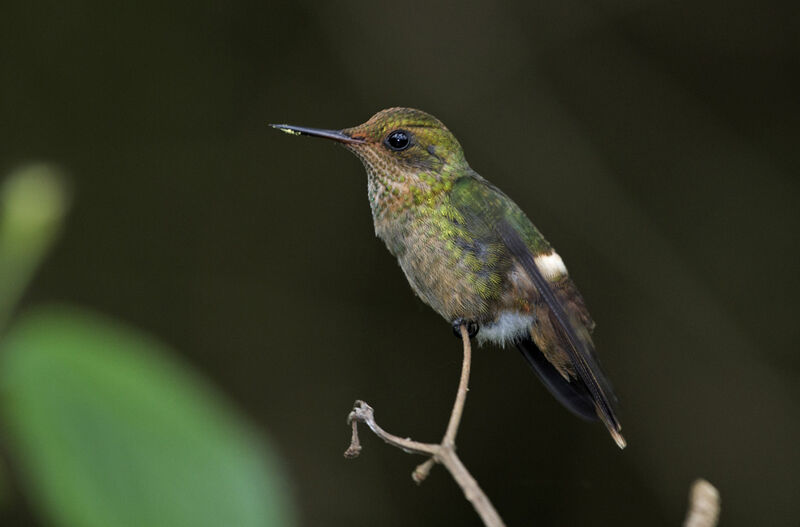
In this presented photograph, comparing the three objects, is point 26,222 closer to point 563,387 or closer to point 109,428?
point 109,428

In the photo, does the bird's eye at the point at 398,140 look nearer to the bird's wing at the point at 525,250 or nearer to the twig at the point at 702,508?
the bird's wing at the point at 525,250

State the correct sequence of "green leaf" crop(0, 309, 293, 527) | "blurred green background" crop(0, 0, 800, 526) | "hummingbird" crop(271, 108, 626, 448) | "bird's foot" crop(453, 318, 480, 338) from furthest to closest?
1. "blurred green background" crop(0, 0, 800, 526)
2. "bird's foot" crop(453, 318, 480, 338)
3. "hummingbird" crop(271, 108, 626, 448)
4. "green leaf" crop(0, 309, 293, 527)

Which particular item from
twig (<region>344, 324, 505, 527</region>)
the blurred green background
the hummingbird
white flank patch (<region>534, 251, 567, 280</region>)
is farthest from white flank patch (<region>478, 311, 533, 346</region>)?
the blurred green background

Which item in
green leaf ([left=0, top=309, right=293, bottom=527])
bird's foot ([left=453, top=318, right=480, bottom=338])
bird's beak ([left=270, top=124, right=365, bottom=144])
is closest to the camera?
green leaf ([left=0, top=309, right=293, bottom=527])

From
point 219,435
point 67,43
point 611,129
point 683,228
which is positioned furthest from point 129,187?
point 219,435

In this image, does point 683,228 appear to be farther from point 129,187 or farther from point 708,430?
point 129,187

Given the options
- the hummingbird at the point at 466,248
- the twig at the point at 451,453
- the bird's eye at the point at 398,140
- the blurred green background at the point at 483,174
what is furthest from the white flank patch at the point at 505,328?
the blurred green background at the point at 483,174

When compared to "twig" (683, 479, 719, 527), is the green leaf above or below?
above

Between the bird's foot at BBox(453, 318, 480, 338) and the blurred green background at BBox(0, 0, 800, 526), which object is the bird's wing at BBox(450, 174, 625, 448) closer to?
the bird's foot at BBox(453, 318, 480, 338)
